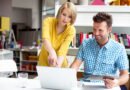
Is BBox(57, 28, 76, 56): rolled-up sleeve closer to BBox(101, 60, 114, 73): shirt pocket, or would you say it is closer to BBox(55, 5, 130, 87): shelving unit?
BBox(101, 60, 114, 73): shirt pocket

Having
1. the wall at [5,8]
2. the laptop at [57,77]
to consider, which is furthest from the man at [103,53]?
the wall at [5,8]

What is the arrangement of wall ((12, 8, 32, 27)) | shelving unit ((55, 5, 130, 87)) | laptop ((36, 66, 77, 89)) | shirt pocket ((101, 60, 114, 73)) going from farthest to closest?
wall ((12, 8, 32, 27)) < shelving unit ((55, 5, 130, 87)) < shirt pocket ((101, 60, 114, 73)) < laptop ((36, 66, 77, 89))

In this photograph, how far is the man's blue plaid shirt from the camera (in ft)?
7.96

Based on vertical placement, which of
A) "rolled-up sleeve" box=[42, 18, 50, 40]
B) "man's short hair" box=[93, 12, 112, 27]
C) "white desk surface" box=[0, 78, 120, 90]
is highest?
"man's short hair" box=[93, 12, 112, 27]

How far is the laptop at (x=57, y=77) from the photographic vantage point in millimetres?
1841

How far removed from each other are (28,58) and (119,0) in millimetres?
4612

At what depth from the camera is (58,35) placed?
8.96 ft

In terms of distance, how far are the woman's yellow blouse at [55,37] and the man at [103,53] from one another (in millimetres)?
170

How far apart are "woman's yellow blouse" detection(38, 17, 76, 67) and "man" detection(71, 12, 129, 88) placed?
17 cm

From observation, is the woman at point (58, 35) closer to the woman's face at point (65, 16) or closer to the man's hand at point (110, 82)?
the woman's face at point (65, 16)

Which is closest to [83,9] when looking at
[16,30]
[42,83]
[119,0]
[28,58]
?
[119,0]

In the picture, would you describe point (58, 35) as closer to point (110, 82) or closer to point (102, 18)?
point (102, 18)

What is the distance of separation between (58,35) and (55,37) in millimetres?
39

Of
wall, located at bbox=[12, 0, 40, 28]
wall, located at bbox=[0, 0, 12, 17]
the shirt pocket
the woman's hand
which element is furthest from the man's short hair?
wall, located at bbox=[12, 0, 40, 28]
